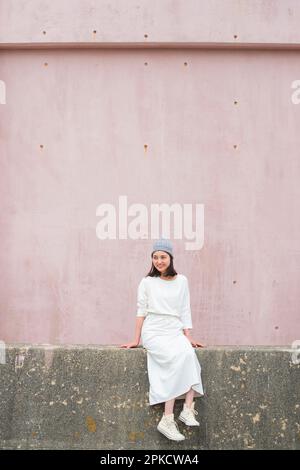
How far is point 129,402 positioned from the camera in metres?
5.46

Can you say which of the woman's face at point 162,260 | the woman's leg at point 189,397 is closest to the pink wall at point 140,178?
the woman's face at point 162,260

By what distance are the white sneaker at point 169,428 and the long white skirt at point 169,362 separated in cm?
13

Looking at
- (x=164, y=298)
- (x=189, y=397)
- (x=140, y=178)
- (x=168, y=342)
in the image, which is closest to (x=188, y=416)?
(x=189, y=397)

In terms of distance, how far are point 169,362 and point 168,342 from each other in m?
0.16

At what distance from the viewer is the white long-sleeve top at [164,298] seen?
18.3ft

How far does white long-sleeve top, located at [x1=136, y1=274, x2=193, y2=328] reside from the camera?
18.3ft

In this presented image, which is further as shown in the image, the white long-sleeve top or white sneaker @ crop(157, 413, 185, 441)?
the white long-sleeve top

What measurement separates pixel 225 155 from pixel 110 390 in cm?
323

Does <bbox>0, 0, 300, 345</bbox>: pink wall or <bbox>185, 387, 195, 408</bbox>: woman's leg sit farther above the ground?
<bbox>0, 0, 300, 345</bbox>: pink wall
